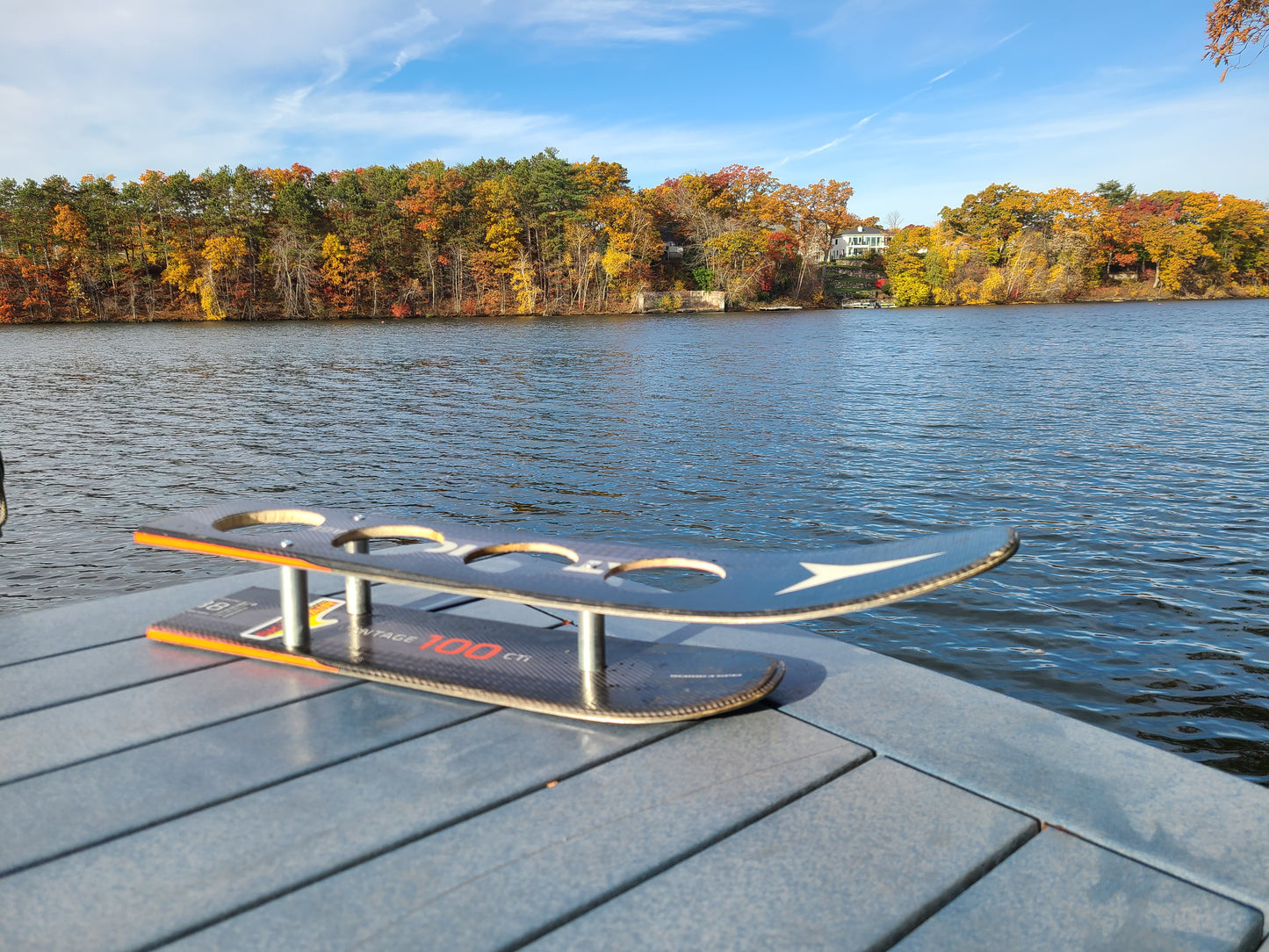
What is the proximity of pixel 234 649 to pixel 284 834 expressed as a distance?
1195 mm

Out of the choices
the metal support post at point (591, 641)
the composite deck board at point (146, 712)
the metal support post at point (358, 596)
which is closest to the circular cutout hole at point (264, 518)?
the metal support post at point (358, 596)

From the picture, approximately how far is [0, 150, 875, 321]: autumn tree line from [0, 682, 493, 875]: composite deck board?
64309 millimetres

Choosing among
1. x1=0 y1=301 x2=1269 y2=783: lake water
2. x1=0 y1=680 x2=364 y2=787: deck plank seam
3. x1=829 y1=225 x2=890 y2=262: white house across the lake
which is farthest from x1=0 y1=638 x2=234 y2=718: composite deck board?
x1=829 y1=225 x2=890 y2=262: white house across the lake

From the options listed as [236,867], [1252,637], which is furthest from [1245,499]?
[236,867]

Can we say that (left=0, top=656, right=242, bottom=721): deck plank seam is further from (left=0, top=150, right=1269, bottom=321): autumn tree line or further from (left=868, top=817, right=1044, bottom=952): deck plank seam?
(left=0, top=150, right=1269, bottom=321): autumn tree line

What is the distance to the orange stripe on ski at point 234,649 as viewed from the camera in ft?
8.68

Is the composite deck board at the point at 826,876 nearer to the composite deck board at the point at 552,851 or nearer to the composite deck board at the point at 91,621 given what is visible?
the composite deck board at the point at 552,851

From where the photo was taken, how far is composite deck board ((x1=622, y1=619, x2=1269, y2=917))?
1.76m

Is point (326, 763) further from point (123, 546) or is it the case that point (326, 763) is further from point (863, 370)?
point (863, 370)

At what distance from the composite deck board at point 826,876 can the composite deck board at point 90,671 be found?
1.83 m

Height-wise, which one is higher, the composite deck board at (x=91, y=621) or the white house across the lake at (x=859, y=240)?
the white house across the lake at (x=859, y=240)

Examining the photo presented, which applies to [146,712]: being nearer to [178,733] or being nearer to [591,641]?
[178,733]

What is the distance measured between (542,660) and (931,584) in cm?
129

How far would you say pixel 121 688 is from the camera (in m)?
2.52
